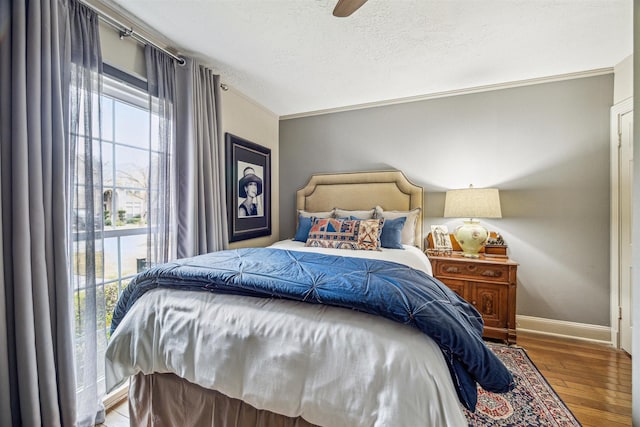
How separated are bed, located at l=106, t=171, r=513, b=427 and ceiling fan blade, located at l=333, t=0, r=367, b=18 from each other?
1.37 metres

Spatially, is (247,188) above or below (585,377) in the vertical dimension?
above

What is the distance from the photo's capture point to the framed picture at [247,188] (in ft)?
9.15

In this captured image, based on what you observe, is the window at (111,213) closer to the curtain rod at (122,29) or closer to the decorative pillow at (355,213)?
the curtain rod at (122,29)

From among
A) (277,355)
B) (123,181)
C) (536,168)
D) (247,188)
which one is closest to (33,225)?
(123,181)

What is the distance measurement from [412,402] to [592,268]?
279 centimetres

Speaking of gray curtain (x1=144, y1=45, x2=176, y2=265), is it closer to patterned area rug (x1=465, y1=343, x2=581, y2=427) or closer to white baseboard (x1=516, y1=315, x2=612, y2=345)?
patterned area rug (x1=465, y1=343, x2=581, y2=427)

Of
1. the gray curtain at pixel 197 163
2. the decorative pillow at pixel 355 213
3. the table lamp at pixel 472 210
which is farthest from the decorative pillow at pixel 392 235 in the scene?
the gray curtain at pixel 197 163

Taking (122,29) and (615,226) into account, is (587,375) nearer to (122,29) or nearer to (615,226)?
(615,226)

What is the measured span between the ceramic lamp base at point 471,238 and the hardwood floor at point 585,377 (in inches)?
35.7

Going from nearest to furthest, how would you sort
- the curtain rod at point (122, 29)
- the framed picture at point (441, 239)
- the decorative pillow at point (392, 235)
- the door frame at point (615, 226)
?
1. the curtain rod at point (122, 29)
2. the door frame at point (615, 226)
3. the decorative pillow at point (392, 235)
4. the framed picture at point (441, 239)

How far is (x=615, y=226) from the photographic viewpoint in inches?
91.6

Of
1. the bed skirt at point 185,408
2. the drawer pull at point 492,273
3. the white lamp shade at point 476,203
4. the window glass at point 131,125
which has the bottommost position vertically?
the bed skirt at point 185,408

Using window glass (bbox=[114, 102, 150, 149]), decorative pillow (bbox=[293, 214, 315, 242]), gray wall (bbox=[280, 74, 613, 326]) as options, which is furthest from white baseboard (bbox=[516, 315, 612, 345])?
window glass (bbox=[114, 102, 150, 149])

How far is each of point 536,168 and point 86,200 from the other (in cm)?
370
